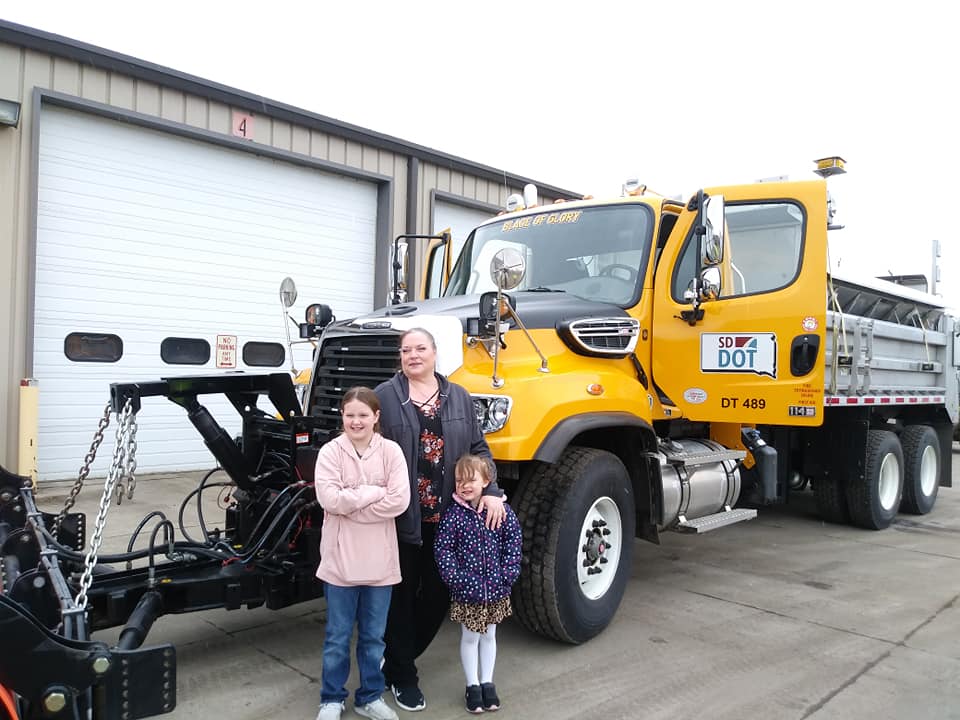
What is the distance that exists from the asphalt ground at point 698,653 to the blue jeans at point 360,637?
202mm

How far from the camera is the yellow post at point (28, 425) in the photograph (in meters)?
8.05

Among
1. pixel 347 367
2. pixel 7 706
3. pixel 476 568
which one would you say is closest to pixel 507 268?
pixel 347 367

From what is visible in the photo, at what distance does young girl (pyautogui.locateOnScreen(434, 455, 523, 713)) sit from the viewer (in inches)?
132

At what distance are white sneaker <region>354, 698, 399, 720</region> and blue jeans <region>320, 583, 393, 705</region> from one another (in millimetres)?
23

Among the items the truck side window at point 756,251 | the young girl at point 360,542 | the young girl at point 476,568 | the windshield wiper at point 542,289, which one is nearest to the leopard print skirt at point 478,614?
the young girl at point 476,568

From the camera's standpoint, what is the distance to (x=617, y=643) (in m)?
4.36

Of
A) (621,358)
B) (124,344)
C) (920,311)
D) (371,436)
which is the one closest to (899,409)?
(920,311)

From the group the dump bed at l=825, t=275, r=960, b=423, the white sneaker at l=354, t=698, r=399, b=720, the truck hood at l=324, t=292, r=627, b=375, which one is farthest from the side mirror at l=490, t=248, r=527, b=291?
the dump bed at l=825, t=275, r=960, b=423

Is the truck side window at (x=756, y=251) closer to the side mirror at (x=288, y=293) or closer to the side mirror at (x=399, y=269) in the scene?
the side mirror at (x=399, y=269)

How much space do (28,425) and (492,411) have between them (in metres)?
6.45

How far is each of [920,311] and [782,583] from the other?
4417mm

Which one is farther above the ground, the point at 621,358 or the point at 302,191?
the point at 302,191

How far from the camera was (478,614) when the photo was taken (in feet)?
11.1

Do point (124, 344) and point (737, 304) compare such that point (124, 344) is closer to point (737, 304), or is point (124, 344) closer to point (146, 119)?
point (146, 119)
